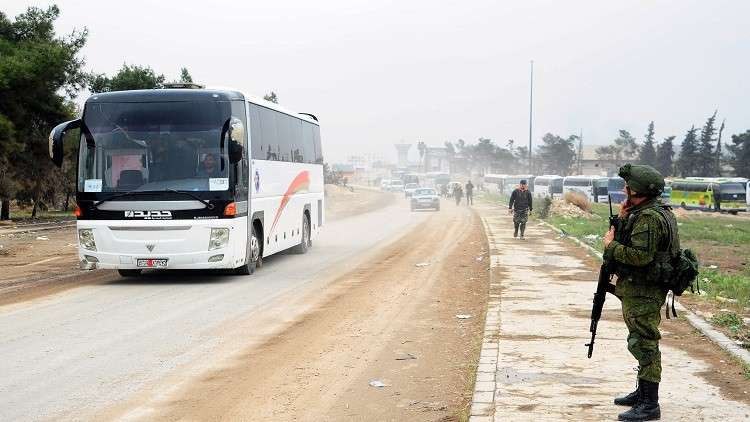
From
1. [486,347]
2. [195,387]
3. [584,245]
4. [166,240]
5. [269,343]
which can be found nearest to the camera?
[195,387]

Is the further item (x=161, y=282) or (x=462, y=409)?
(x=161, y=282)

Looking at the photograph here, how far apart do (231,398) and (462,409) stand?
1871 millimetres

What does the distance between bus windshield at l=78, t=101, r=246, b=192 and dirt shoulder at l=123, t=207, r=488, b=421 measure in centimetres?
322

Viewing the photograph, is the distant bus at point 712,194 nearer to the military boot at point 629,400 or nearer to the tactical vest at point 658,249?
the military boot at point 629,400

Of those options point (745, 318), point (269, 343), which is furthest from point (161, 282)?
point (745, 318)

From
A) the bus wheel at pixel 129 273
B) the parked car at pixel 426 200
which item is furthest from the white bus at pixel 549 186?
the bus wheel at pixel 129 273

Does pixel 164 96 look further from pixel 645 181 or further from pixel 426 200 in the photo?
pixel 426 200

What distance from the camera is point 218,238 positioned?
15.2 m

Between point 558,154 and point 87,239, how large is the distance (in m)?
140

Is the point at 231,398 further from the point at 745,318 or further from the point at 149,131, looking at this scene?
the point at 149,131

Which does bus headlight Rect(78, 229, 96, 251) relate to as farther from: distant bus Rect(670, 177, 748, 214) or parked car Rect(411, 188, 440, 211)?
distant bus Rect(670, 177, 748, 214)

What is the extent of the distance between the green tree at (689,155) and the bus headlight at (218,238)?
96161 mm

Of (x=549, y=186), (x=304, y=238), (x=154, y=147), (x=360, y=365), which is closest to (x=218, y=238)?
(x=154, y=147)

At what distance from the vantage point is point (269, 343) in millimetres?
9680
